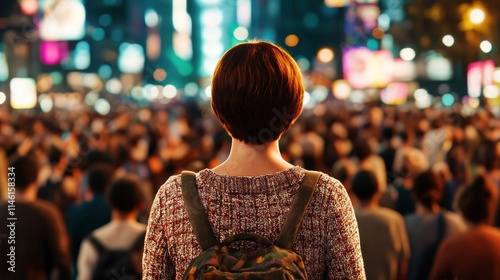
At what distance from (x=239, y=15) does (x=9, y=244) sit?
69.1m

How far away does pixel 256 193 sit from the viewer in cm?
261

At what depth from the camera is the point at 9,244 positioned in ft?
19.0

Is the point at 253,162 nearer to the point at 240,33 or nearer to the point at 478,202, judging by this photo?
the point at 478,202

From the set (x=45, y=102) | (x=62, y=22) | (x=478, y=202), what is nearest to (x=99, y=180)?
(x=478, y=202)

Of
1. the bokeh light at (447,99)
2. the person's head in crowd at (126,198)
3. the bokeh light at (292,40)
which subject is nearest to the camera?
the person's head in crowd at (126,198)

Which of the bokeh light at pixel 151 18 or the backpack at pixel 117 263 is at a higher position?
the bokeh light at pixel 151 18

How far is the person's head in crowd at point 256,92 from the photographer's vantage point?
2.61 meters

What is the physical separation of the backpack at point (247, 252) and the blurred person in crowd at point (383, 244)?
12.3ft

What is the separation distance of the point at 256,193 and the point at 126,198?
344cm

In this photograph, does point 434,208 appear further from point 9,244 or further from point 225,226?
point 225,226

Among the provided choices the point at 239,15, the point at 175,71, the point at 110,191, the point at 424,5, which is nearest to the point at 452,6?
the point at 424,5

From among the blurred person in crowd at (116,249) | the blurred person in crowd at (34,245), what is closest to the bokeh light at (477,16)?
the blurred person in crowd at (116,249)

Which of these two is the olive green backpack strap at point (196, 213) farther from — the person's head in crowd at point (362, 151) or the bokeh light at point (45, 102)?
the bokeh light at point (45, 102)

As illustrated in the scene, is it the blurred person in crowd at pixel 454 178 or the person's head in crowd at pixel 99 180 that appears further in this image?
the blurred person in crowd at pixel 454 178
